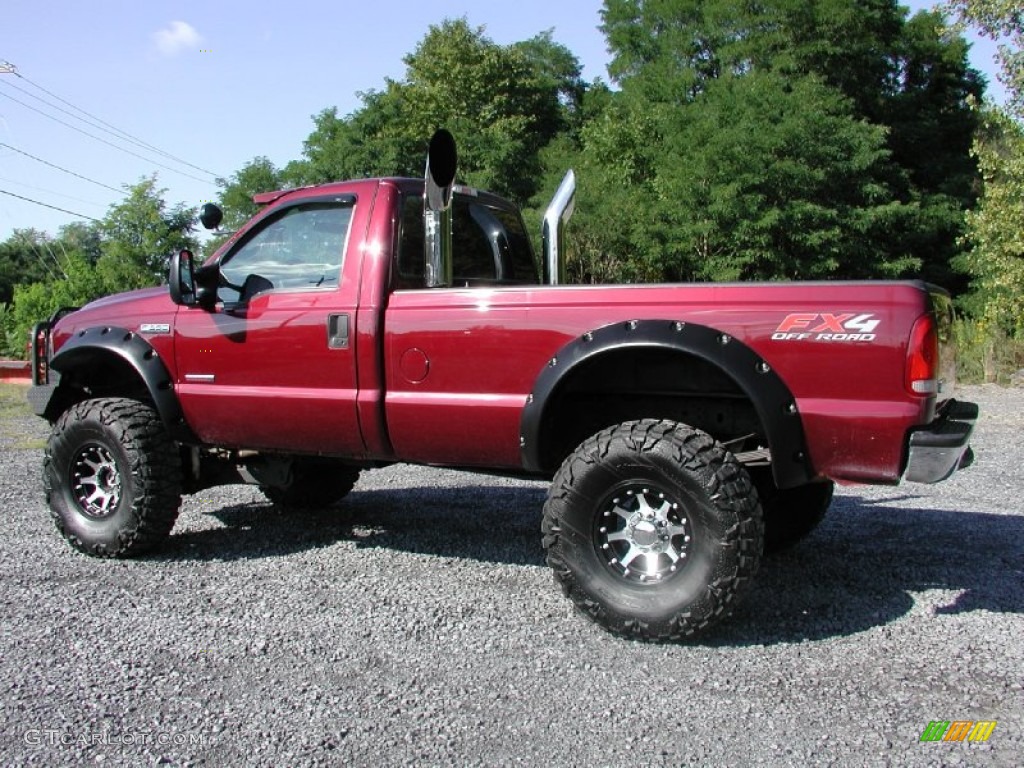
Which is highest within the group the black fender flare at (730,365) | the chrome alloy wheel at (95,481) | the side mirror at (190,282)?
the side mirror at (190,282)

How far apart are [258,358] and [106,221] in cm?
4812

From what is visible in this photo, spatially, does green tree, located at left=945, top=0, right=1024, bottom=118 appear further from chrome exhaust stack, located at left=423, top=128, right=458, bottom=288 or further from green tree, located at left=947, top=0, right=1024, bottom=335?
chrome exhaust stack, located at left=423, top=128, right=458, bottom=288

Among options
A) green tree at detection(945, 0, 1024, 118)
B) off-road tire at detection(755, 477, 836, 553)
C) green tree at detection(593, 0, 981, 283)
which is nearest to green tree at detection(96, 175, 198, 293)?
green tree at detection(593, 0, 981, 283)

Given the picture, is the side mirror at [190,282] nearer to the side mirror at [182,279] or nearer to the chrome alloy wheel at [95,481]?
the side mirror at [182,279]

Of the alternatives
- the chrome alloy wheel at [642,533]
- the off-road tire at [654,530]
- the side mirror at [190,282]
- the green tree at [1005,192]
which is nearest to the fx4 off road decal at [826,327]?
the off-road tire at [654,530]

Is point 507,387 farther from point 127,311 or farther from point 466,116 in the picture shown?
point 466,116

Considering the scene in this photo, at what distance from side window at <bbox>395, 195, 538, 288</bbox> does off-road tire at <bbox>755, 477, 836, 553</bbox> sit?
76.4 inches

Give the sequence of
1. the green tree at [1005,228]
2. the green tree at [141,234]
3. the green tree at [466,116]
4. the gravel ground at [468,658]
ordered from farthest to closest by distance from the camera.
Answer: the green tree at [141,234]
the green tree at [466,116]
the green tree at [1005,228]
the gravel ground at [468,658]

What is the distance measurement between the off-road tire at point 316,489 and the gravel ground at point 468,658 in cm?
54

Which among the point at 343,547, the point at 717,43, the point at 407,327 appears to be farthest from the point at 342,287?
the point at 717,43

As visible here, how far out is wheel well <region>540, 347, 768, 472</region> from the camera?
13.7ft

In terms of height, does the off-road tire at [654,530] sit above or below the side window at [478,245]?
below

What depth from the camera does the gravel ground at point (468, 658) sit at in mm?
2971

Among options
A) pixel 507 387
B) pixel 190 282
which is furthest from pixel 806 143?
pixel 507 387
